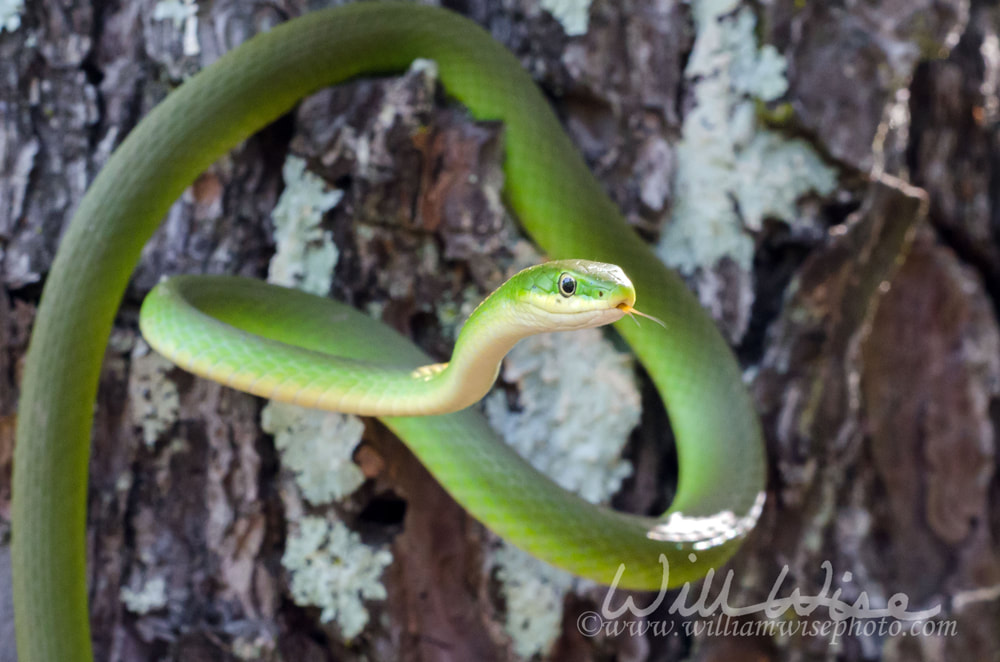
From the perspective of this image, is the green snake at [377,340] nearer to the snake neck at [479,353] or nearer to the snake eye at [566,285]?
the snake neck at [479,353]

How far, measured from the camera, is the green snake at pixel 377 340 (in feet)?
6.11

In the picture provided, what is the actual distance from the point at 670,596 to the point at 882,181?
154cm

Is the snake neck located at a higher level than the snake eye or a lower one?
lower

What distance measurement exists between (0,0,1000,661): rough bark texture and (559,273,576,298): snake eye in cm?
78

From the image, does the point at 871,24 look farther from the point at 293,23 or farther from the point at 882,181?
the point at 293,23

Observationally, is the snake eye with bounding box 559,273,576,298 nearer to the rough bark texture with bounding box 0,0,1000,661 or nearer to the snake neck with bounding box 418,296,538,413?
the snake neck with bounding box 418,296,538,413

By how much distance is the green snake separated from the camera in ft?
6.11

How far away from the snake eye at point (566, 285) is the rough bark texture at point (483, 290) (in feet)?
2.56

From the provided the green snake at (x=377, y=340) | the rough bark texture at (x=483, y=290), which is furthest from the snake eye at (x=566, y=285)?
the rough bark texture at (x=483, y=290)

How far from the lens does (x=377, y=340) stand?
2047 millimetres

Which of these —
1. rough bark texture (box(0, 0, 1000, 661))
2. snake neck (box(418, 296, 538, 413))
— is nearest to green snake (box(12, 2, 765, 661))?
snake neck (box(418, 296, 538, 413))

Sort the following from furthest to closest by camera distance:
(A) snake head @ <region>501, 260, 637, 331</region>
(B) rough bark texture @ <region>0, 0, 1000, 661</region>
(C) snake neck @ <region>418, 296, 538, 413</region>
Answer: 1. (B) rough bark texture @ <region>0, 0, 1000, 661</region>
2. (C) snake neck @ <region>418, 296, 538, 413</region>
3. (A) snake head @ <region>501, 260, 637, 331</region>

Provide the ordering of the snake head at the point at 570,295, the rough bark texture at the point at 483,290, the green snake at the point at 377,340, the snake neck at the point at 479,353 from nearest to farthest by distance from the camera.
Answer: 1. the snake head at the point at 570,295
2. the snake neck at the point at 479,353
3. the green snake at the point at 377,340
4. the rough bark texture at the point at 483,290

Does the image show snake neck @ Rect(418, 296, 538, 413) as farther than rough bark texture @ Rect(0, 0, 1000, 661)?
No
